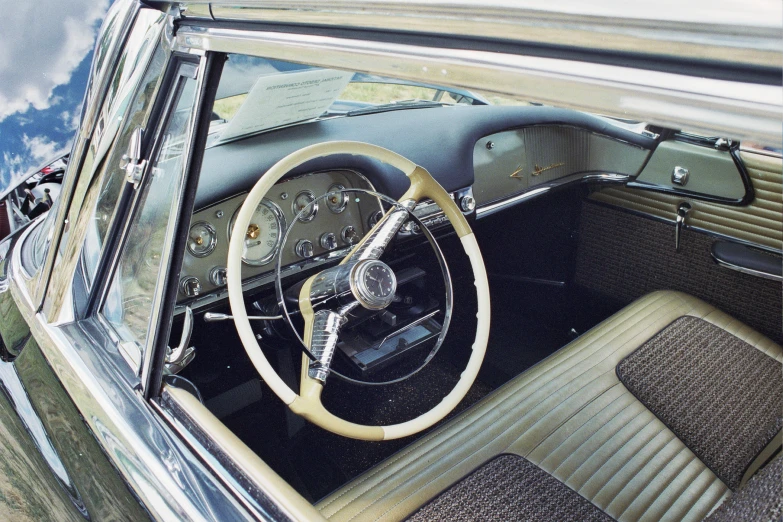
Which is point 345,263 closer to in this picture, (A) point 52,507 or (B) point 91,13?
(A) point 52,507

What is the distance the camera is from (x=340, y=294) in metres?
1.33

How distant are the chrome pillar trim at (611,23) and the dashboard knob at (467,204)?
4.98ft

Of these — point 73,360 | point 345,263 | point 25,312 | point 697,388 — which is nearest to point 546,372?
point 697,388

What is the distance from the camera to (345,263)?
54.7 inches

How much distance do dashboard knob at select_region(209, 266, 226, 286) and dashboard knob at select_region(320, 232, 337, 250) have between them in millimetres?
319

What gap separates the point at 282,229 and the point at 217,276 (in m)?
0.22

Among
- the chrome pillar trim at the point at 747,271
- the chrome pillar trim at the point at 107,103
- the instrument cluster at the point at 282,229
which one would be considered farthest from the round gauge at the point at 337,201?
the chrome pillar trim at the point at 747,271

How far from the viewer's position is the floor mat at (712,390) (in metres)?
1.49

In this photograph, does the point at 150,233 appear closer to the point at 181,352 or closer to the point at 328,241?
the point at 181,352

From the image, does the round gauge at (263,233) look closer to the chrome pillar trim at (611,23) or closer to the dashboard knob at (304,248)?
the dashboard knob at (304,248)

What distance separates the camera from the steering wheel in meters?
1.15

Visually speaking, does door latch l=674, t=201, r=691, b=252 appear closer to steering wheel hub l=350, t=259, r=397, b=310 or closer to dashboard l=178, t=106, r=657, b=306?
dashboard l=178, t=106, r=657, b=306

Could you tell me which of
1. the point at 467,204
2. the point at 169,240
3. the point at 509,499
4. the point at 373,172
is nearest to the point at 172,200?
the point at 169,240

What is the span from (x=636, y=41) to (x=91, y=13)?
2.66 meters
